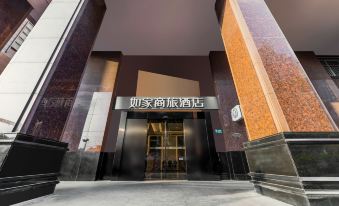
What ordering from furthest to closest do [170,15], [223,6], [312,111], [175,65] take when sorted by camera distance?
[175,65] → [170,15] → [223,6] → [312,111]

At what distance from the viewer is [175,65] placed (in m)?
7.16

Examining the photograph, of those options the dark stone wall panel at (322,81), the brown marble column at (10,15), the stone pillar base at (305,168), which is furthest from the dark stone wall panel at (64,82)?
the dark stone wall panel at (322,81)

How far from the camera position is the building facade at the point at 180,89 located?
6.18ft

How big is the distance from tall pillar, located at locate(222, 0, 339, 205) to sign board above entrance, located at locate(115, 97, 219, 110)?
3448 millimetres

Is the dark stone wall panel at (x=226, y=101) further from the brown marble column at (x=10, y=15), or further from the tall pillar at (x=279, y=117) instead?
the brown marble column at (x=10, y=15)

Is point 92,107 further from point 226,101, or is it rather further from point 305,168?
point 305,168

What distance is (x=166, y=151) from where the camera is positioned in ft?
21.8

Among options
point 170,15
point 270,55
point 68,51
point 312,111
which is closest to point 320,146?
point 312,111

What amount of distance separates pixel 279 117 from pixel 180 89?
523 cm

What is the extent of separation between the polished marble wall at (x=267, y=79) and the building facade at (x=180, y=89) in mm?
16

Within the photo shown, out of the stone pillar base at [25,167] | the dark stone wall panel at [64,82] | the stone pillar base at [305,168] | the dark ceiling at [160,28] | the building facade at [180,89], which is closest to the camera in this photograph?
the stone pillar base at [305,168]

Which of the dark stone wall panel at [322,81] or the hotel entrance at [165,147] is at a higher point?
the dark stone wall panel at [322,81]

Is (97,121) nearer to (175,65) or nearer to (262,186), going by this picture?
(175,65)

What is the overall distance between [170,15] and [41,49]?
3863 mm
